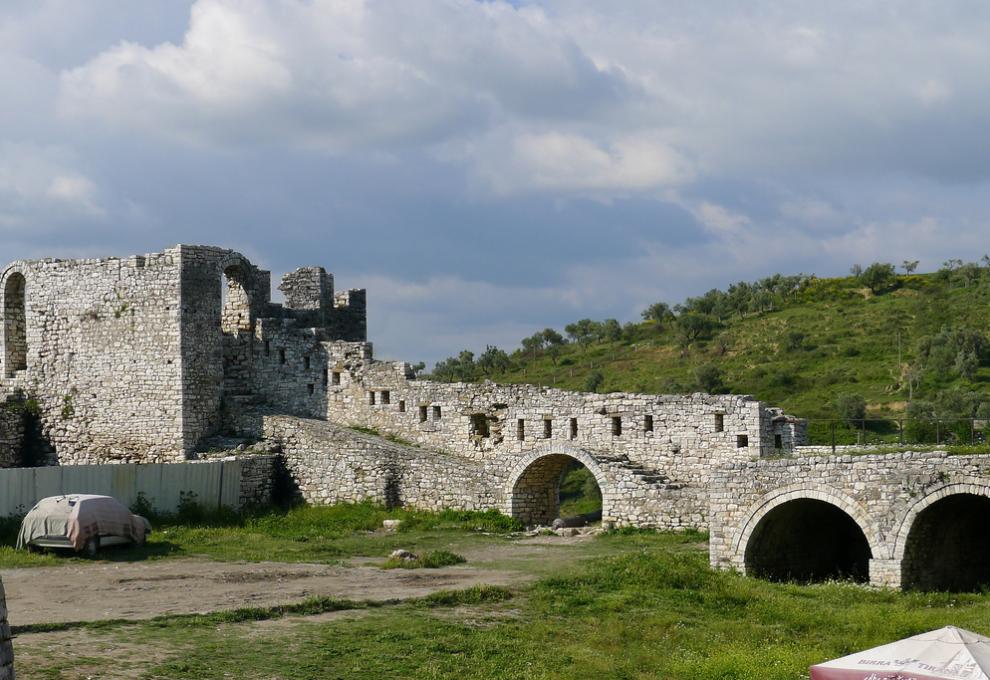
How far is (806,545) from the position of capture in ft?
84.9

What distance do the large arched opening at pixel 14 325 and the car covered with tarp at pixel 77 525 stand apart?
13.5 metres

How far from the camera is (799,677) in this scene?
637 inches

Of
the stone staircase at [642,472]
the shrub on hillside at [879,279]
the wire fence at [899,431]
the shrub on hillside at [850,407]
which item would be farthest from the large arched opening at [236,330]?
the shrub on hillside at [879,279]

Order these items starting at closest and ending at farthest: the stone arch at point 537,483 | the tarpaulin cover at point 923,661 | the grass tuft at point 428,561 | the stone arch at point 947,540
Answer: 1. the tarpaulin cover at point 923,661
2. the stone arch at point 947,540
3. the grass tuft at point 428,561
4. the stone arch at point 537,483

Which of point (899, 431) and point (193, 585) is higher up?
point (899, 431)

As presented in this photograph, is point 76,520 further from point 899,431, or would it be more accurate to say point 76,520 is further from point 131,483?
point 899,431

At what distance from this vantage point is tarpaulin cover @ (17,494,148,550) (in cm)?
2381

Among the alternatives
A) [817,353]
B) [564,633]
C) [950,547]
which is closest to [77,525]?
[564,633]

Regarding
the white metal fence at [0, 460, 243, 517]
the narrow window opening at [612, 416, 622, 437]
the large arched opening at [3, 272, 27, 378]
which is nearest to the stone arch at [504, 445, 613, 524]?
the narrow window opening at [612, 416, 622, 437]

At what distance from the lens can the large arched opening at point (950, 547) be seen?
2223 cm

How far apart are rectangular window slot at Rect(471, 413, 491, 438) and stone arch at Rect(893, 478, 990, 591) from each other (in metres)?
13.2

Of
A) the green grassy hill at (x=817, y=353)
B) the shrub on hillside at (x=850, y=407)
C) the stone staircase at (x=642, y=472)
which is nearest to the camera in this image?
the stone staircase at (x=642, y=472)

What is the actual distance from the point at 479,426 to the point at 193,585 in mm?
13524

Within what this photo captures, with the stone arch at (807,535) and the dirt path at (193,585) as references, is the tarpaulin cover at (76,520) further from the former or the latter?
the stone arch at (807,535)
